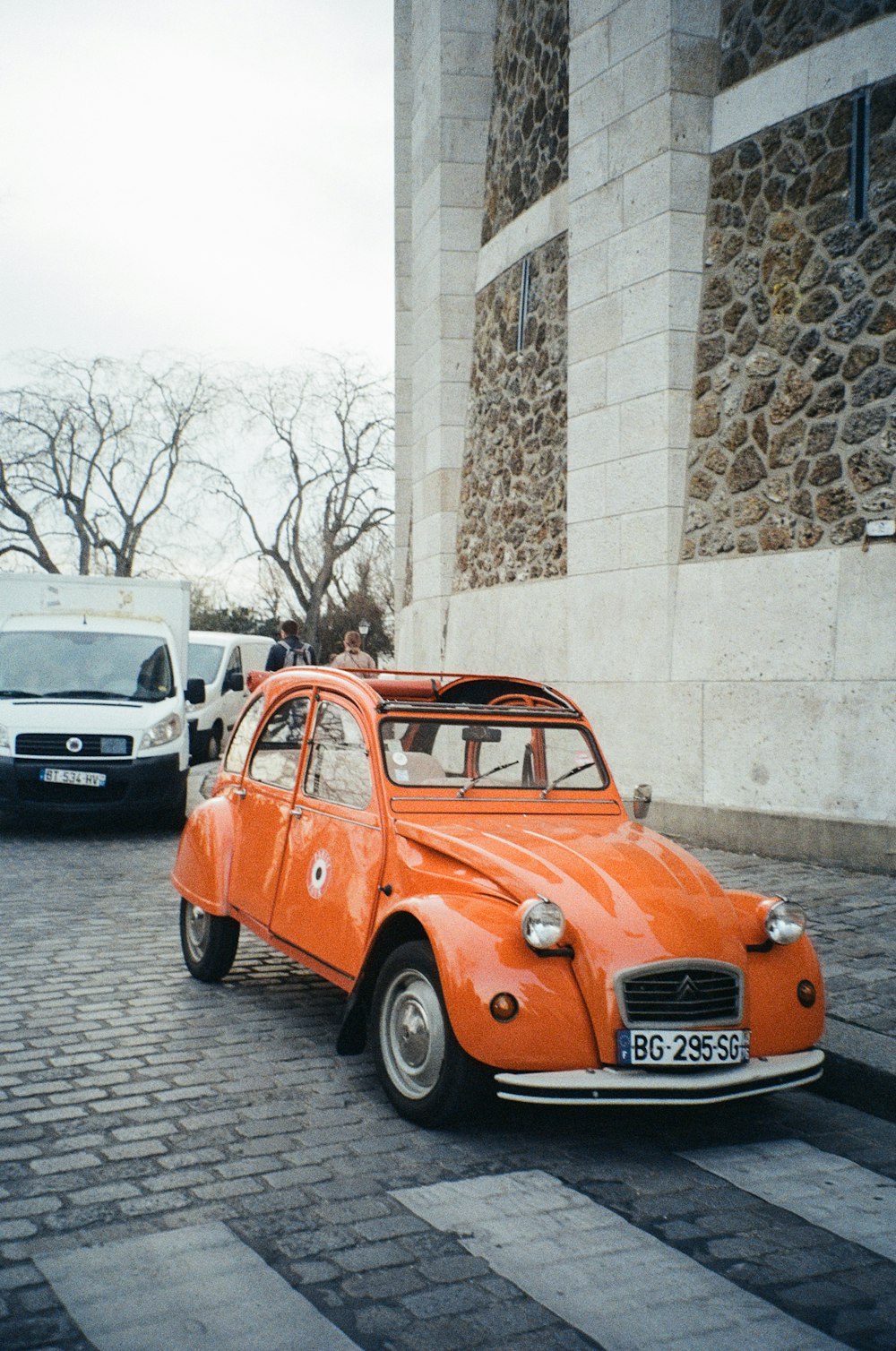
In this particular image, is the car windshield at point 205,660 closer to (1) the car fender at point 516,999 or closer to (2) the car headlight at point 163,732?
A: (2) the car headlight at point 163,732

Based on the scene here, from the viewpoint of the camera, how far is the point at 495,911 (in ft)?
14.4

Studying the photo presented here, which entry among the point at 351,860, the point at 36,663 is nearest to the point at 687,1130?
the point at 351,860

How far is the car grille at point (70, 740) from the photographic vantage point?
1180cm

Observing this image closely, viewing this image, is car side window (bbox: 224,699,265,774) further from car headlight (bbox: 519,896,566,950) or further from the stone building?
the stone building

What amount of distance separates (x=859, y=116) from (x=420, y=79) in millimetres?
9496

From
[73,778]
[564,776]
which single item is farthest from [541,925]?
[73,778]

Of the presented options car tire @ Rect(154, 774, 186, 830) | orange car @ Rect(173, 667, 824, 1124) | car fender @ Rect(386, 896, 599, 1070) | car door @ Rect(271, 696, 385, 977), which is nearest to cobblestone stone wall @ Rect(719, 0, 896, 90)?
orange car @ Rect(173, 667, 824, 1124)

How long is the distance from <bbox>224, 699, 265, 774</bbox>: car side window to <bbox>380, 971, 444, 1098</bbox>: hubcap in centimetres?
223

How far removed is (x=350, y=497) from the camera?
48.4 meters

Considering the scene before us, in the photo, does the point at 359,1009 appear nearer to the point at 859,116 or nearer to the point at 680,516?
the point at 680,516

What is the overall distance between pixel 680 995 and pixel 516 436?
35.3 ft

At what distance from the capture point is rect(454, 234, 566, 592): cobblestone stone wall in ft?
43.6

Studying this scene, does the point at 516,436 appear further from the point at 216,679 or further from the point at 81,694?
the point at 216,679

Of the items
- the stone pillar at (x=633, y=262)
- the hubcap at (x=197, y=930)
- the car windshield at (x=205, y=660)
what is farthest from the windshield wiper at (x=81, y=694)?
the car windshield at (x=205, y=660)
